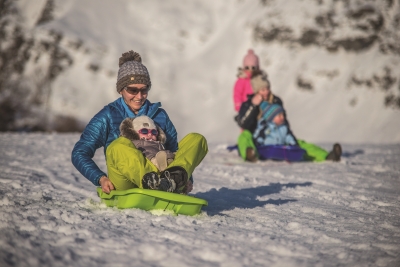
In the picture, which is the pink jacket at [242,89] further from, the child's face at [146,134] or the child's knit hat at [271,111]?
the child's face at [146,134]

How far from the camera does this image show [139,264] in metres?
2.24

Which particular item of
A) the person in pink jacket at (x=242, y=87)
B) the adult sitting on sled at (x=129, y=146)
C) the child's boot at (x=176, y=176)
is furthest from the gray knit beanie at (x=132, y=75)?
the person in pink jacket at (x=242, y=87)

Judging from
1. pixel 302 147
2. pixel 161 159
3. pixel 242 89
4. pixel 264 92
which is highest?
pixel 242 89

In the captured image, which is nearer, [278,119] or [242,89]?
[278,119]

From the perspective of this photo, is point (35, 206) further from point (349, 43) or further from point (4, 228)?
point (349, 43)

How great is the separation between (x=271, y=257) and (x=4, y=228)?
140cm

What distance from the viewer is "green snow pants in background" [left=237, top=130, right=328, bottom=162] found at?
6.95 meters

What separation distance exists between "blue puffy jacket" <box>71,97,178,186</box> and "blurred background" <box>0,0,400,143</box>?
76.3ft

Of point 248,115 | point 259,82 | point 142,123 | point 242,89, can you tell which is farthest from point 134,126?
point 242,89

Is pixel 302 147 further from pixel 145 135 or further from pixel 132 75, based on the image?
pixel 145 135

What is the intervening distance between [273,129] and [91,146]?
13.1 ft

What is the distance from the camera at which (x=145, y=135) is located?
3.34m

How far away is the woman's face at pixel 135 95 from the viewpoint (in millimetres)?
3635

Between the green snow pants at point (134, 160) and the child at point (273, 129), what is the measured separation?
153 inches
